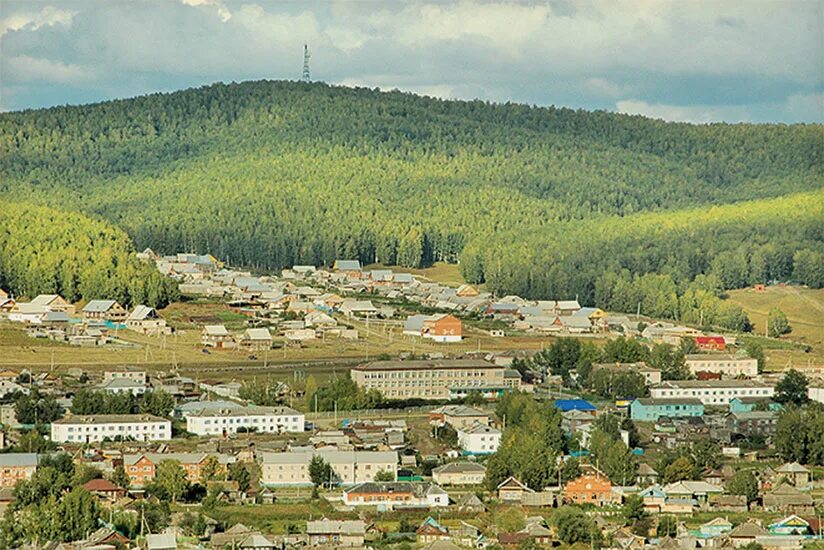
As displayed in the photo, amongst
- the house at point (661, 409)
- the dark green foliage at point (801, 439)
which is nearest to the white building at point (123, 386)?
the house at point (661, 409)

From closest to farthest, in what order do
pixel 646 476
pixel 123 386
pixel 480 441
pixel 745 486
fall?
pixel 745 486
pixel 646 476
pixel 480 441
pixel 123 386

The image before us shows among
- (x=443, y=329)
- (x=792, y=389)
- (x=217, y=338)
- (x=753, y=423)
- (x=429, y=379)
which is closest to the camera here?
(x=753, y=423)

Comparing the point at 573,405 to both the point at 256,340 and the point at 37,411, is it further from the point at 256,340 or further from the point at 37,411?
the point at 256,340

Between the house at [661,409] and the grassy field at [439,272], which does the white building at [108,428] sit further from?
the grassy field at [439,272]

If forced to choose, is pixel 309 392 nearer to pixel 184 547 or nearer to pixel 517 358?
pixel 517 358

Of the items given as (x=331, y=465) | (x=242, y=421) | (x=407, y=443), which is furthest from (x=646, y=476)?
(x=242, y=421)

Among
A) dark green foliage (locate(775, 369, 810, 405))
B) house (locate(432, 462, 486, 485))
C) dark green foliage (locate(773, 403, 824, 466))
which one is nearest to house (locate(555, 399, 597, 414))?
dark green foliage (locate(773, 403, 824, 466))
